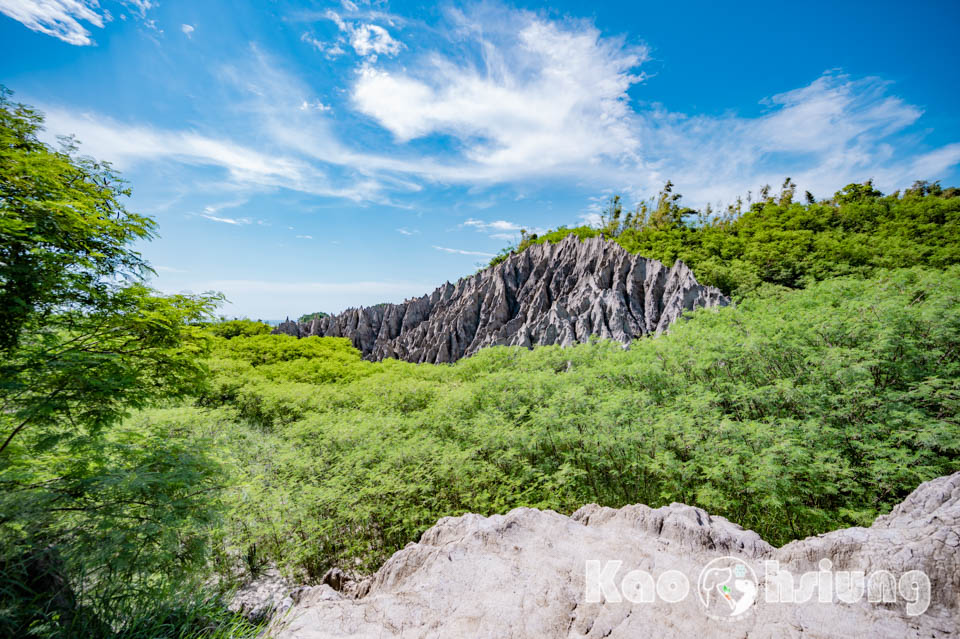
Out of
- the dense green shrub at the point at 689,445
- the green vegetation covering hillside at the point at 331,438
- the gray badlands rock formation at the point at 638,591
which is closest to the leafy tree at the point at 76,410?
the green vegetation covering hillside at the point at 331,438

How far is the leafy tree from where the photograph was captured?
368 centimetres

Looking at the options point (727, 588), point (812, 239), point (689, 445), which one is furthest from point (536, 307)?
point (727, 588)

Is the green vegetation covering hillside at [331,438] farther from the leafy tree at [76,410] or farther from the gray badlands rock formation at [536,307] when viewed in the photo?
the gray badlands rock formation at [536,307]

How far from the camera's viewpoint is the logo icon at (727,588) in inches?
142

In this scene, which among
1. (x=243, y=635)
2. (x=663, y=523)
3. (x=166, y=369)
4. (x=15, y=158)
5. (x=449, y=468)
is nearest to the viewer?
(x=243, y=635)

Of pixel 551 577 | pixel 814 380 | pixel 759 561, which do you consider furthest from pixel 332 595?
pixel 814 380

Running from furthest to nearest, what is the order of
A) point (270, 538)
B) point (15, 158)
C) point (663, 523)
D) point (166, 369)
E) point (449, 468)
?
point (449, 468), point (270, 538), point (166, 369), point (663, 523), point (15, 158)

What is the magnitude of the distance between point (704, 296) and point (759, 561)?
95.3ft

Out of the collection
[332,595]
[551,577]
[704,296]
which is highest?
[704,296]

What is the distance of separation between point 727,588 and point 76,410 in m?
9.24

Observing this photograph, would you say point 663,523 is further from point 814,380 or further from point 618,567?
point 814,380

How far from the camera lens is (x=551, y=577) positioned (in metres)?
4.36

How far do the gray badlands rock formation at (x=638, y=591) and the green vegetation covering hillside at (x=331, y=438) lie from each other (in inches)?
79.1

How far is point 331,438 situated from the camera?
13.3 meters
